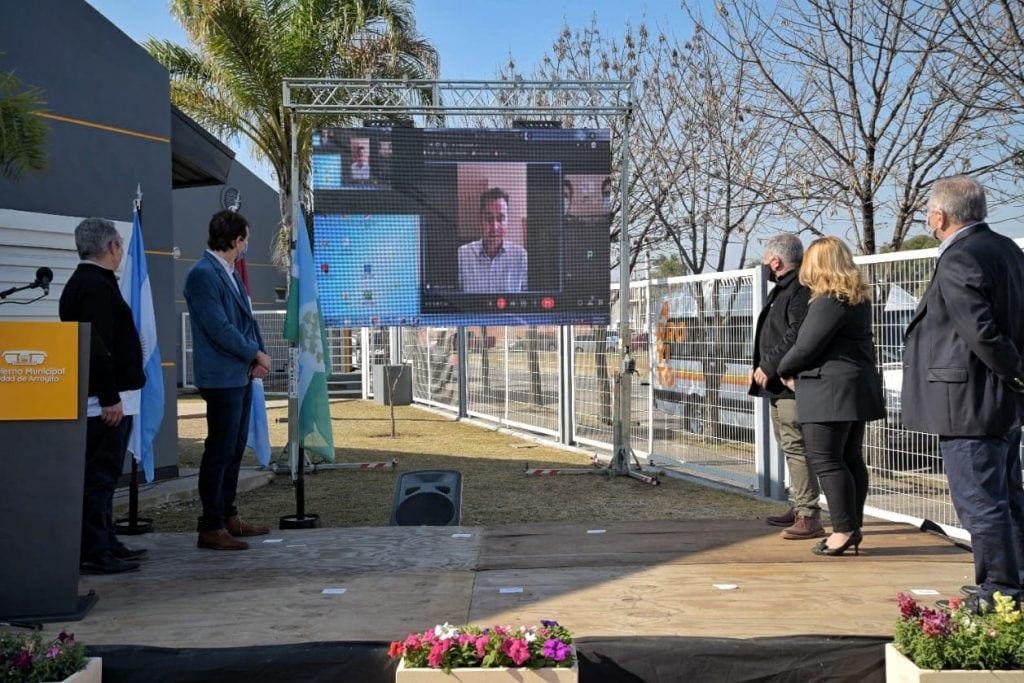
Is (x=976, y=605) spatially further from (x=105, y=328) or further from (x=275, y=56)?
(x=275, y=56)

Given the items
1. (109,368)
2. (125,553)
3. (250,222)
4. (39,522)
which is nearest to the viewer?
(39,522)

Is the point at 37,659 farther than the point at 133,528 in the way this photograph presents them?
No

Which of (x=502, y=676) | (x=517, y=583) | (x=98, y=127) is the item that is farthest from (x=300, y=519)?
(x=98, y=127)

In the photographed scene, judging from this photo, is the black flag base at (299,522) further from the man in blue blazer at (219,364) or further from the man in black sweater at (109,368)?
the man in black sweater at (109,368)

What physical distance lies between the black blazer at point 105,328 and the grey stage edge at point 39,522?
0.63 metres

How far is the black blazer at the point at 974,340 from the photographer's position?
12.8ft

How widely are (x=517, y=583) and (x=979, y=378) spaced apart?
2.25 meters

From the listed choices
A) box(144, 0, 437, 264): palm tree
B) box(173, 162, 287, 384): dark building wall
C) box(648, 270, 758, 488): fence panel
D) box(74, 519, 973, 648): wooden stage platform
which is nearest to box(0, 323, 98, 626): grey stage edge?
box(74, 519, 973, 648): wooden stage platform

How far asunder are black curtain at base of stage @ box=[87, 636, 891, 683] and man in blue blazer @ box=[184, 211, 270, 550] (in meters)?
1.98

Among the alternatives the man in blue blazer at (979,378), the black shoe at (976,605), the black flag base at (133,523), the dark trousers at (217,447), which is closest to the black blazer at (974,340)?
the man in blue blazer at (979,378)

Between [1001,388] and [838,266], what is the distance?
1.35m

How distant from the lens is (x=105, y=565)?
16.6 ft

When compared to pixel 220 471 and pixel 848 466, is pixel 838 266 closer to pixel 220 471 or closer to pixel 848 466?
pixel 848 466

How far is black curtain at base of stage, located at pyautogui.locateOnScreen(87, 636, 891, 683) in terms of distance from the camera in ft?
11.7
